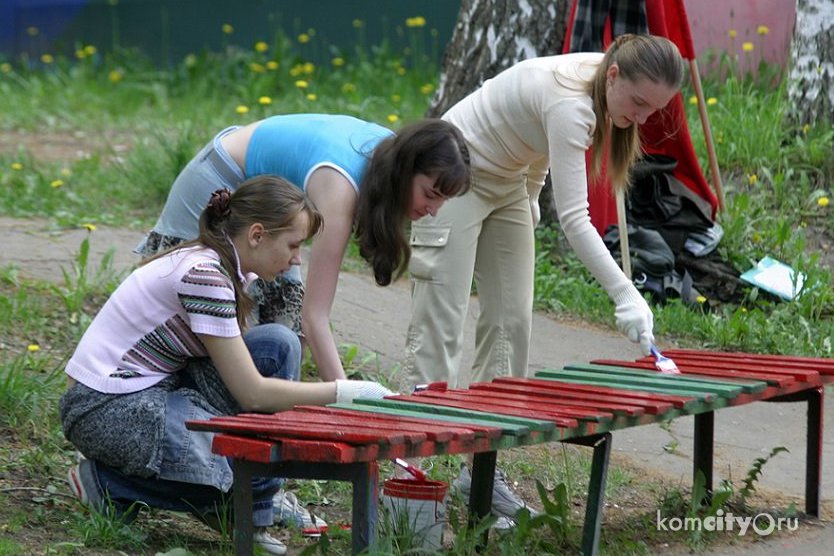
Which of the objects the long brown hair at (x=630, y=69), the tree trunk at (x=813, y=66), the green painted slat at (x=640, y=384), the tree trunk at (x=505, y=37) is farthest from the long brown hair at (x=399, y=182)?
the tree trunk at (x=813, y=66)

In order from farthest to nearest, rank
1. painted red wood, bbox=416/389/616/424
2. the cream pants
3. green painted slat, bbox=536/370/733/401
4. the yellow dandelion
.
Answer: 1. the yellow dandelion
2. the cream pants
3. green painted slat, bbox=536/370/733/401
4. painted red wood, bbox=416/389/616/424

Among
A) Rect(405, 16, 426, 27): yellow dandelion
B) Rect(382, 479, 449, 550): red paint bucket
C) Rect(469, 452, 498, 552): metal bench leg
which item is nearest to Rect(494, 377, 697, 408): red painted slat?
Rect(469, 452, 498, 552): metal bench leg

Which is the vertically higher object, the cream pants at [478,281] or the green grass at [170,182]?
the cream pants at [478,281]

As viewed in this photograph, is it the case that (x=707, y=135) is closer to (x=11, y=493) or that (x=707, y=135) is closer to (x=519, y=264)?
(x=519, y=264)

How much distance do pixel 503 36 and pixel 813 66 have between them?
1835mm

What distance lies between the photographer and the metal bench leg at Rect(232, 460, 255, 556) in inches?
111

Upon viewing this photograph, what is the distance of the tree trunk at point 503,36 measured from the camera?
21.4ft

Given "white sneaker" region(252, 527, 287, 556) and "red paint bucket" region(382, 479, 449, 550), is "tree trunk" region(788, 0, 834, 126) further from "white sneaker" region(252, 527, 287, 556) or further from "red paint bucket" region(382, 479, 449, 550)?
"white sneaker" region(252, 527, 287, 556)

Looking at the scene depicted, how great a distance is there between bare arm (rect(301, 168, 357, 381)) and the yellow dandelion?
6628 mm

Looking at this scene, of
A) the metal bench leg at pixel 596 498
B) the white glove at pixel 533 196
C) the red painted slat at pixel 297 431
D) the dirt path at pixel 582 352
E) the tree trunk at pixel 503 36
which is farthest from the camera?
the tree trunk at pixel 503 36

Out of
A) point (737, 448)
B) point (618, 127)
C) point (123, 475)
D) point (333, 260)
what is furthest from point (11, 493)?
point (737, 448)

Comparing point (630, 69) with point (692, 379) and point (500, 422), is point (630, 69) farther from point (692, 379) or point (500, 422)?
point (500, 422)

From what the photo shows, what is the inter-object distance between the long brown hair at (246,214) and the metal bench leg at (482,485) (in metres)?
0.76

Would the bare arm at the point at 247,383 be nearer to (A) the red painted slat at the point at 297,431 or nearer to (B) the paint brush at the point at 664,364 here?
(A) the red painted slat at the point at 297,431
